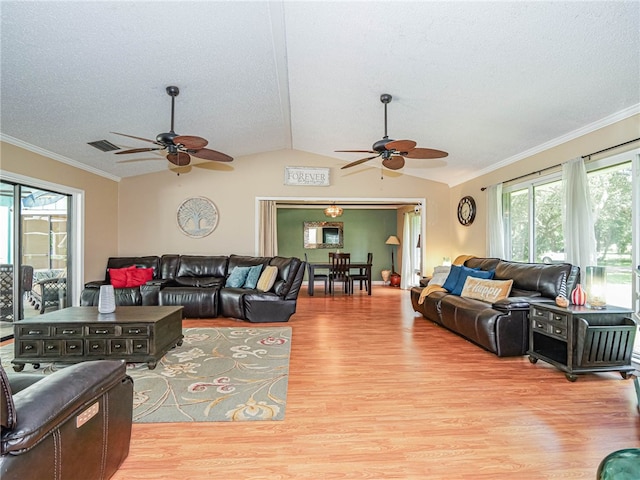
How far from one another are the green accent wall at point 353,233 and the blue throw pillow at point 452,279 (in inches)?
211

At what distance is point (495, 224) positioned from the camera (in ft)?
18.1

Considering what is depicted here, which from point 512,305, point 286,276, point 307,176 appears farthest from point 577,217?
point 307,176

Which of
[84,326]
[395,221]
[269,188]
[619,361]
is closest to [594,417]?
[619,361]

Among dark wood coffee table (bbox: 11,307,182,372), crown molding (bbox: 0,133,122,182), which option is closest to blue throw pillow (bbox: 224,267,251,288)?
dark wood coffee table (bbox: 11,307,182,372)

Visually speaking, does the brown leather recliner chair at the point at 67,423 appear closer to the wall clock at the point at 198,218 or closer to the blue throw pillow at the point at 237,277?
the blue throw pillow at the point at 237,277

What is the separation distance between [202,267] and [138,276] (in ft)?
3.46

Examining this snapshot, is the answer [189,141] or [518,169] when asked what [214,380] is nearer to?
[189,141]

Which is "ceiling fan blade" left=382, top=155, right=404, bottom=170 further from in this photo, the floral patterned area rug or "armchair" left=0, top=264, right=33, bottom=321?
"armchair" left=0, top=264, right=33, bottom=321

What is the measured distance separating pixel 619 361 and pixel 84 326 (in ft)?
15.7

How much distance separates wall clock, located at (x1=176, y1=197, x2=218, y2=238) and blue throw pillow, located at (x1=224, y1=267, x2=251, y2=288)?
143 centimetres

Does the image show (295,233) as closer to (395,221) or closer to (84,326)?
(395,221)

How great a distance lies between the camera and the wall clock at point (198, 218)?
7.04 metres

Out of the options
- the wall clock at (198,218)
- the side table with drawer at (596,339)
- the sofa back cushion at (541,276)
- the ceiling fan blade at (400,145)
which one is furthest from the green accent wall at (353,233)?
the side table with drawer at (596,339)

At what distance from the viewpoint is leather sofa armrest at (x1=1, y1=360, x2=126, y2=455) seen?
1.18 metres
